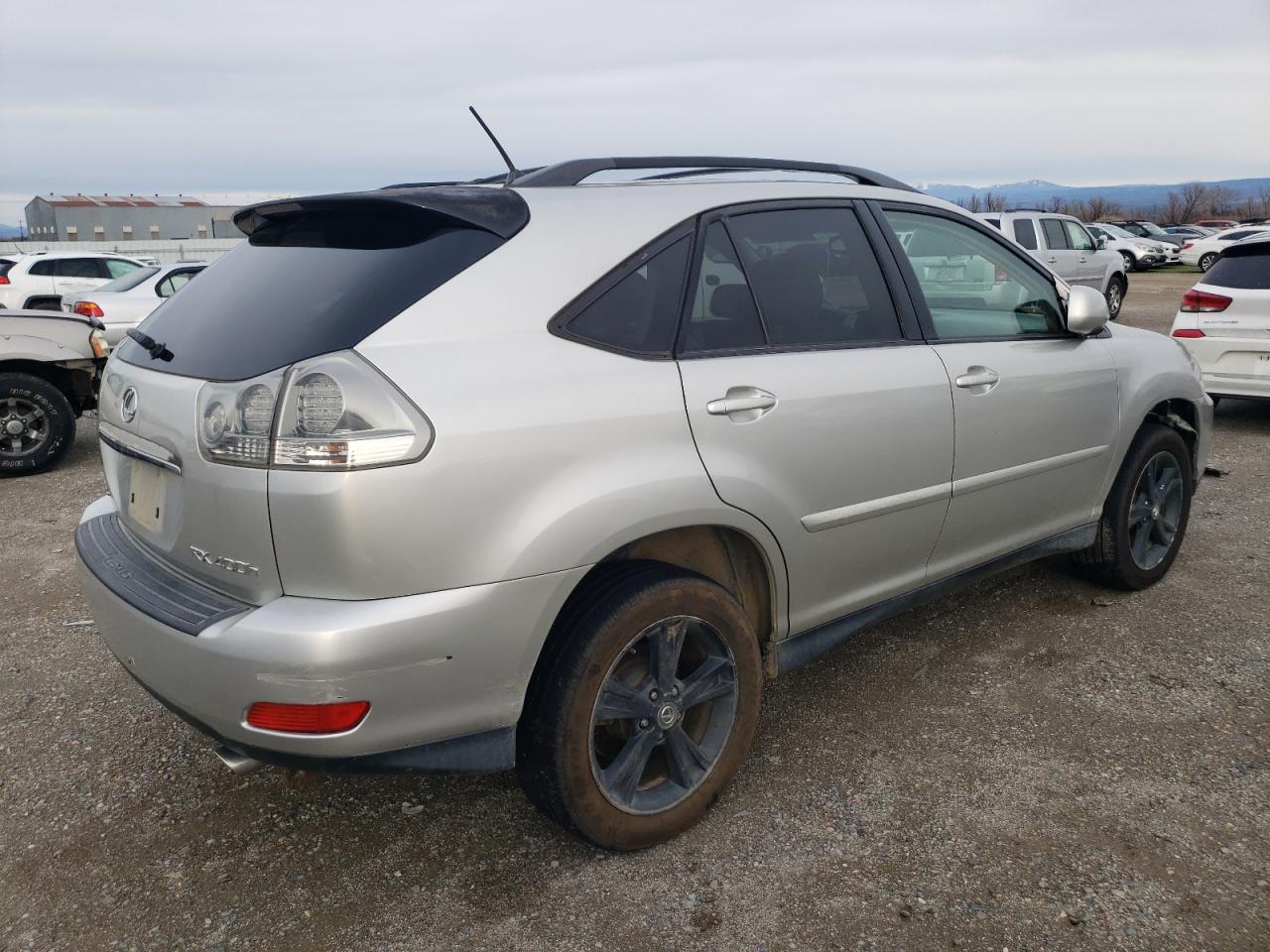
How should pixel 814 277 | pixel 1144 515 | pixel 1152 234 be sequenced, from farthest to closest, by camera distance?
pixel 1152 234, pixel 1144 515, pixel 814 277

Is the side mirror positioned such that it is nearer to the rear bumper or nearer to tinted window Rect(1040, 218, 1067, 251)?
the rear bumper

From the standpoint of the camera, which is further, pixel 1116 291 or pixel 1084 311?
pixel 1116 291

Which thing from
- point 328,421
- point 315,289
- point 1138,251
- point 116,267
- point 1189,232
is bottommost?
point 1189,232

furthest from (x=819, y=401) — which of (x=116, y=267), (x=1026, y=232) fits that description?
(x=116, y=267)

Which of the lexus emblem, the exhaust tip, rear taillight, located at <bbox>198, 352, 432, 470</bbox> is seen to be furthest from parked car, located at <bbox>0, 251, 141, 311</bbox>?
rear taillight, located at <bbox>198, 352, 432, 470</bbox>

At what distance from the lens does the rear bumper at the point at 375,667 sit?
204cm

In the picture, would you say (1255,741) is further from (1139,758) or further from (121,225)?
(121,225)

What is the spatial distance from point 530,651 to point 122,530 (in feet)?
→ 4.11

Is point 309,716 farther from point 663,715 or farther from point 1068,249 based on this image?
point 1068,249

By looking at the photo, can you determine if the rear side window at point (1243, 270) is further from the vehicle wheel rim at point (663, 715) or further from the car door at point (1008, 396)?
the vehicle wheel rim at point (663, 715)

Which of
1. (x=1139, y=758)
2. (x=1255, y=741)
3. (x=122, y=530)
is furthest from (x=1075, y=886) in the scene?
(x=122, y=530)

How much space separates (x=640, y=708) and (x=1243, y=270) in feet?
23.8

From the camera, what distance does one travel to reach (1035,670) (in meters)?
3.67

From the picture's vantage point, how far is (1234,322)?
7570 millimetres
